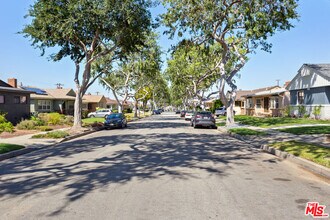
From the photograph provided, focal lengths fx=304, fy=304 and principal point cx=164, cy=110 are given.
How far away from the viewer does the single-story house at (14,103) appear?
87.5 ft

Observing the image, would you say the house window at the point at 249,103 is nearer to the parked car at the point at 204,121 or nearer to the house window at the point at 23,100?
the parked car at the point at 204,121

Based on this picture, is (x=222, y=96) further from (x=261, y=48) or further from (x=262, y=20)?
(x=262, y=20)

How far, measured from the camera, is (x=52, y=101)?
4866 centimetres

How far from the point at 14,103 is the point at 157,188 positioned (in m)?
26.0

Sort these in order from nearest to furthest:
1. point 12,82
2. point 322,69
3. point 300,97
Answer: point 322,69, point 300,97, point 12,82

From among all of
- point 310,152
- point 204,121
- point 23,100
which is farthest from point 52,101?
point 310,152

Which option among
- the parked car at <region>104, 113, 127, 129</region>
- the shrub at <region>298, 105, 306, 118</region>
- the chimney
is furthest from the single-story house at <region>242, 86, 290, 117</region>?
the chimney

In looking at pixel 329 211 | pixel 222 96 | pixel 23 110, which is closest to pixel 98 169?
pixel 329 211

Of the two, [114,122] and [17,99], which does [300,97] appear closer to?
[114,122]


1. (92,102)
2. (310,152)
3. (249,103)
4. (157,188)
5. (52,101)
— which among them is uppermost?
(92,102)

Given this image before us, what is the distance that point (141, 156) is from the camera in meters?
10.9

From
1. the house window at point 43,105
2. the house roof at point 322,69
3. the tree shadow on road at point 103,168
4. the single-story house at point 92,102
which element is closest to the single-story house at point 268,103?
the house roof at point 322,69

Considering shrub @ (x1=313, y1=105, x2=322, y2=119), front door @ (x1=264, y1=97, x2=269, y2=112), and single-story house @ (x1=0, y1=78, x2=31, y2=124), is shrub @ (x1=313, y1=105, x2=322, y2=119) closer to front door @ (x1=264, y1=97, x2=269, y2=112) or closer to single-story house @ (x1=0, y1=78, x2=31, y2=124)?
front door @ (x1=264, y1=97, x2=269, y2=112)

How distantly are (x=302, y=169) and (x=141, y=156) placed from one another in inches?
206
